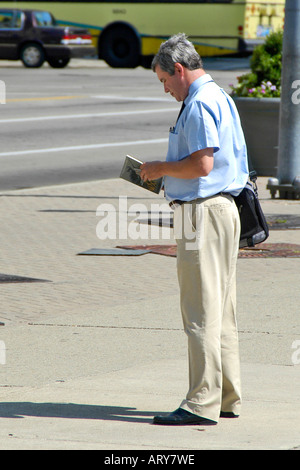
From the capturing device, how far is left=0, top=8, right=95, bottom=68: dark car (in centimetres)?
3341

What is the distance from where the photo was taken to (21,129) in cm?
2023

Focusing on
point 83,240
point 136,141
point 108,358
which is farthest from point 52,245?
point 136,141

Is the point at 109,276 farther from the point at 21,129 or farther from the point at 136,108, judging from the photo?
the point at 136,108

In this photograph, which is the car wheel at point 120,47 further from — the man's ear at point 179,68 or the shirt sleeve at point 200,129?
the shirt sleeve at point 200,129

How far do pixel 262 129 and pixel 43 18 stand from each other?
20.0 metres

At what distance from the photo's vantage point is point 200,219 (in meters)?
4.98

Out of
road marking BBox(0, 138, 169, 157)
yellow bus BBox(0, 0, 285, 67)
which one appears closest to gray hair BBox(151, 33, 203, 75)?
road marking BBox(0, 138, 169, 157)

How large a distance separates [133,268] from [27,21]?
Answer: 2556 cm

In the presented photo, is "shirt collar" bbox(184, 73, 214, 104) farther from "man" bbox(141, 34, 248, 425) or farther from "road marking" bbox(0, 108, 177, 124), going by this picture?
"road marking" bbox(0, 108, 177, 124)

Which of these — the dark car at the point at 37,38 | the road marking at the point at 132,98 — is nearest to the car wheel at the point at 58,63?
the dark car at the point at 37,38

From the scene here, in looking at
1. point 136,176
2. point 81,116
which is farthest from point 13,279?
point 81,116

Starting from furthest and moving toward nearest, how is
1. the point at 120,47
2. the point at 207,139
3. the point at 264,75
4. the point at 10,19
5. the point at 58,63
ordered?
the point at 120,47, the point at 58,63, the point at 10,19, the point at 264,75, the point at 207,139

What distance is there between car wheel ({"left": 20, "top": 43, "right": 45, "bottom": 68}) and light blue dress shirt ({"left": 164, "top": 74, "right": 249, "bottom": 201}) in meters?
30.3

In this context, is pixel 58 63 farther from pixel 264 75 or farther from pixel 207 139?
pixel 207 139
